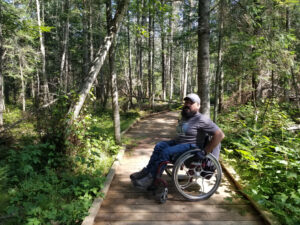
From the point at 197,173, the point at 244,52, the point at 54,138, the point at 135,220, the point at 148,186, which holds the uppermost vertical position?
the point at 244,52

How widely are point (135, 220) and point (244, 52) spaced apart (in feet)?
16.8

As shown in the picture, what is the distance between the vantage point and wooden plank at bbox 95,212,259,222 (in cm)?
274

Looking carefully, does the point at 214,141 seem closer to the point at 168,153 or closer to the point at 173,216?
the point at 168,153

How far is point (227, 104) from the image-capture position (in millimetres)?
9586

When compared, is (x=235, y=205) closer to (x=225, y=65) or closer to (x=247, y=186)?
(x=247, y=186)

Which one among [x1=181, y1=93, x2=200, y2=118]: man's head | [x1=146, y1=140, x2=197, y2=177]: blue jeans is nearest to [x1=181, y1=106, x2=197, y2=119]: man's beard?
[x1=181, y1=93, x2=200, y2=118]: man's head

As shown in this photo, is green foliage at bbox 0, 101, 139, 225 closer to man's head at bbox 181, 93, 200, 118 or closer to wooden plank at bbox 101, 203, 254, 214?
wooden plank at bbox 101, 203, 254, 214

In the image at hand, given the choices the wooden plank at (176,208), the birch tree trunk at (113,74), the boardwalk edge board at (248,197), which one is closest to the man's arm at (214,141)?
the wooden plank at (176,208)

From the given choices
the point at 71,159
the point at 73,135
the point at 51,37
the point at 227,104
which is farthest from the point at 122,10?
the point at 51,37

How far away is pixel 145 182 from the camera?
3.21 m

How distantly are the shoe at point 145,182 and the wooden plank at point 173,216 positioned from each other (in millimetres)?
448

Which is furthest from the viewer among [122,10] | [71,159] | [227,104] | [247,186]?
[227,104]

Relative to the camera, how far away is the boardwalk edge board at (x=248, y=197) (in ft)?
8.39

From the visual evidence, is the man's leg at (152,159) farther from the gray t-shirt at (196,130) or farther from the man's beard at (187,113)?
the man's beard at (187,113)
